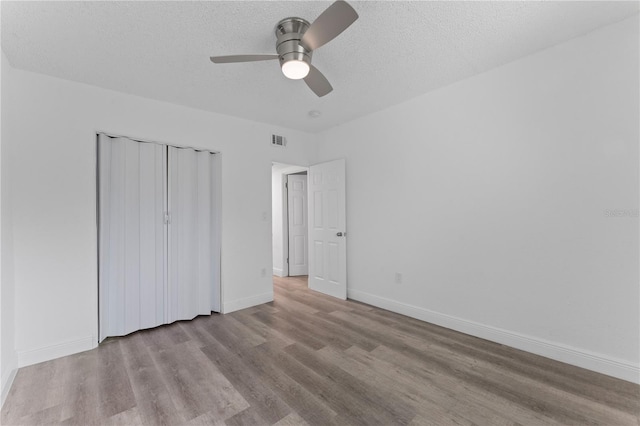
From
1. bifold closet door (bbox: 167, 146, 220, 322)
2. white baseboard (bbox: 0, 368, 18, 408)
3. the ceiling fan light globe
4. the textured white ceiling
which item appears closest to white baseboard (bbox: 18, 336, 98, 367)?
white baseboard (bbox: 0, 368, 18, 408)

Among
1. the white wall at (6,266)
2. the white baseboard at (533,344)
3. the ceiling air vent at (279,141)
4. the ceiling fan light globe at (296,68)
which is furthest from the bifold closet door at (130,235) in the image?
the white baseboard at (533,344)

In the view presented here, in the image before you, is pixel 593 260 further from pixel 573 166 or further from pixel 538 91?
pixel 538 91

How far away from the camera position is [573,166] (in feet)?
7.38

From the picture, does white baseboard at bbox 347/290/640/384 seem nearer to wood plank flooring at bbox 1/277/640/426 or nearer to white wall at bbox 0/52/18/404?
wood plank flooring at bbox 1/277/640/426

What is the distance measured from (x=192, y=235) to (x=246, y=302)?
116cm

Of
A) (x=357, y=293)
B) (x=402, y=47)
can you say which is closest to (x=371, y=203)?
(x=357, y=293)

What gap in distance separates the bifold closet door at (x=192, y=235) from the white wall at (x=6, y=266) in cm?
124

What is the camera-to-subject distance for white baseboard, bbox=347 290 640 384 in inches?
80.8

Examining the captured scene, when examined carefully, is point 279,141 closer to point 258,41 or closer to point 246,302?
point 258,41

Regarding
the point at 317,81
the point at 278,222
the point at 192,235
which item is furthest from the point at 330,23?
the point at 278,222

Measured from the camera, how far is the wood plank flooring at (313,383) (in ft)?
5.68

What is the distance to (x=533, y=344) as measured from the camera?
2434 mm

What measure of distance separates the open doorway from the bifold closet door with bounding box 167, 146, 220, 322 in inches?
80.7

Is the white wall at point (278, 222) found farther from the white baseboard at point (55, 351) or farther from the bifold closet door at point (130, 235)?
the white baseboard at point (55, 351)
